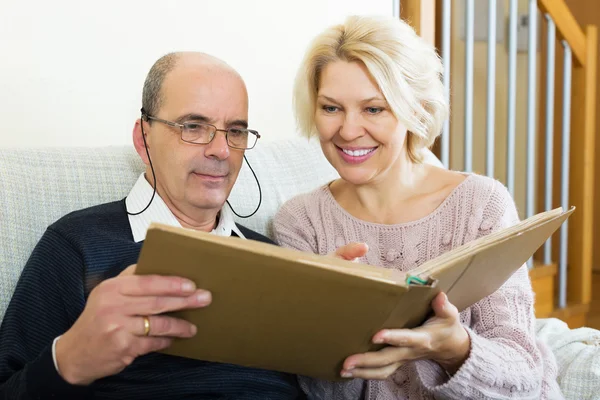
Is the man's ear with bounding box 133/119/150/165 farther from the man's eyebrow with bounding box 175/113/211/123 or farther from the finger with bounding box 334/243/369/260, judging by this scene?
the finger with bounding box 334/243/369/260

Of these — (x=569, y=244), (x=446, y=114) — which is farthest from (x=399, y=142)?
(x=569, y=244)

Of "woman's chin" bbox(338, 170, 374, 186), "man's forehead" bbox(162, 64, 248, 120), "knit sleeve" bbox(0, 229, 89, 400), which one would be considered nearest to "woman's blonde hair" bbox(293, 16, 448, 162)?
"woman's chin" bbox(338, 170, 374, 186)

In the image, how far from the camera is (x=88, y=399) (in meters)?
1.11

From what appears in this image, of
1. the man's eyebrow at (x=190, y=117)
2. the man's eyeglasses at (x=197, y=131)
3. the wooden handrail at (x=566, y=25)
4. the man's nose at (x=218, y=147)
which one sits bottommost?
the man's nose at (x=218, y=147)

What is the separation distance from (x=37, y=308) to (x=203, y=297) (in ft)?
1.51

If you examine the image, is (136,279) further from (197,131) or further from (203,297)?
(197,131)

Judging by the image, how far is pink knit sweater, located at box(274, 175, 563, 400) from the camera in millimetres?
1179

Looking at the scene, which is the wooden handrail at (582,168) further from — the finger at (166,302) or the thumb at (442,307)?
the finger at (166,302)

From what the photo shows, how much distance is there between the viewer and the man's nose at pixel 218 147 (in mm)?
1321

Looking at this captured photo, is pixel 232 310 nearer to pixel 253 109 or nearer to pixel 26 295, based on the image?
pixel 26 295

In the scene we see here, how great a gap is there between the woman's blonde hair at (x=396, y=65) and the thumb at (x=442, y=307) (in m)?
0.51

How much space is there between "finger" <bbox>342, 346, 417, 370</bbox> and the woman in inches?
7.5

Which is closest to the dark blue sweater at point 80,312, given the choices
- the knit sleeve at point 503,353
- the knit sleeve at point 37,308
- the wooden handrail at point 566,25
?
the knit sleeve at point 37,308

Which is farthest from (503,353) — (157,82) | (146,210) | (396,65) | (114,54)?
(114,54)
